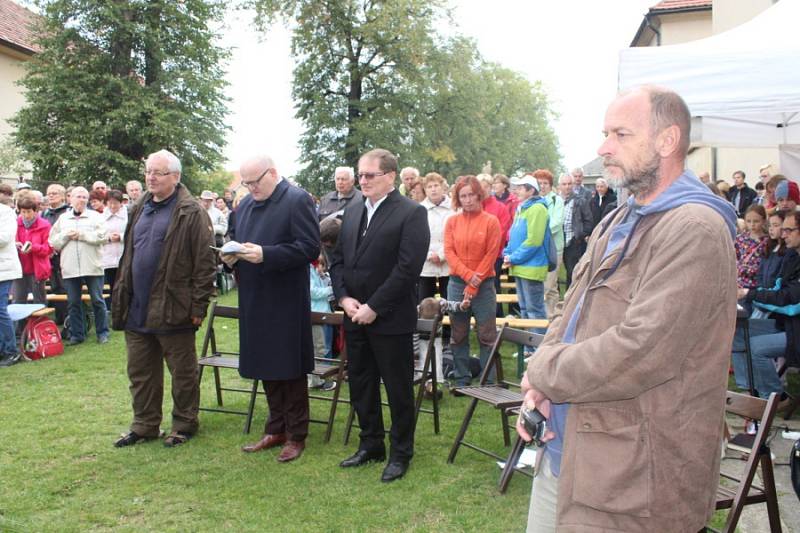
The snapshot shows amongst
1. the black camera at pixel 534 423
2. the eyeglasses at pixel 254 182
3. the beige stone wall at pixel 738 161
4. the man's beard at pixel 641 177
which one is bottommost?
the black camera at pixel 534 423

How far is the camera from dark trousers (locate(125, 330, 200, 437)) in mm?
5371

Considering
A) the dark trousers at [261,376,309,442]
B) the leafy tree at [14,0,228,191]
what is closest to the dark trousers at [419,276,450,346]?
the dark trousers at [261,376,309,442]

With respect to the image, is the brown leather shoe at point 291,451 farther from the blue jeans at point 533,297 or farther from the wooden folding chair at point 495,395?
the blue jeans at point 533,297

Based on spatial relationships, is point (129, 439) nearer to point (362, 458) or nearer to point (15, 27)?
point (362, 458)

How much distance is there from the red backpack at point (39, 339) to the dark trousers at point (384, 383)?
18.2ft

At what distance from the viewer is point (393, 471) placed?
4.67 m

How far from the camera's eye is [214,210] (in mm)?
14750

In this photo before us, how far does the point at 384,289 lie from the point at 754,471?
2.26 m

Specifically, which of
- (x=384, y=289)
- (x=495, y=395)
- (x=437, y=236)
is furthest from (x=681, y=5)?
(x=384, y=289)

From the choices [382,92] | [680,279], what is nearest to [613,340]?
[680,279]

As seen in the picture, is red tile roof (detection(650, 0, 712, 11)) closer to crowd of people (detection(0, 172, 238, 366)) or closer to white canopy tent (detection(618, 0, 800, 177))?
crowd of people (detection(0, 172, 238, 366))

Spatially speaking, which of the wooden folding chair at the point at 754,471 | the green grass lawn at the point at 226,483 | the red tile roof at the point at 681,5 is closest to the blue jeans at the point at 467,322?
the green grass lawn at the point at 226,483

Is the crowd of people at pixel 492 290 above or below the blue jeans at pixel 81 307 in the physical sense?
above

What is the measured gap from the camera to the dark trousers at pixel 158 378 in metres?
5.37
